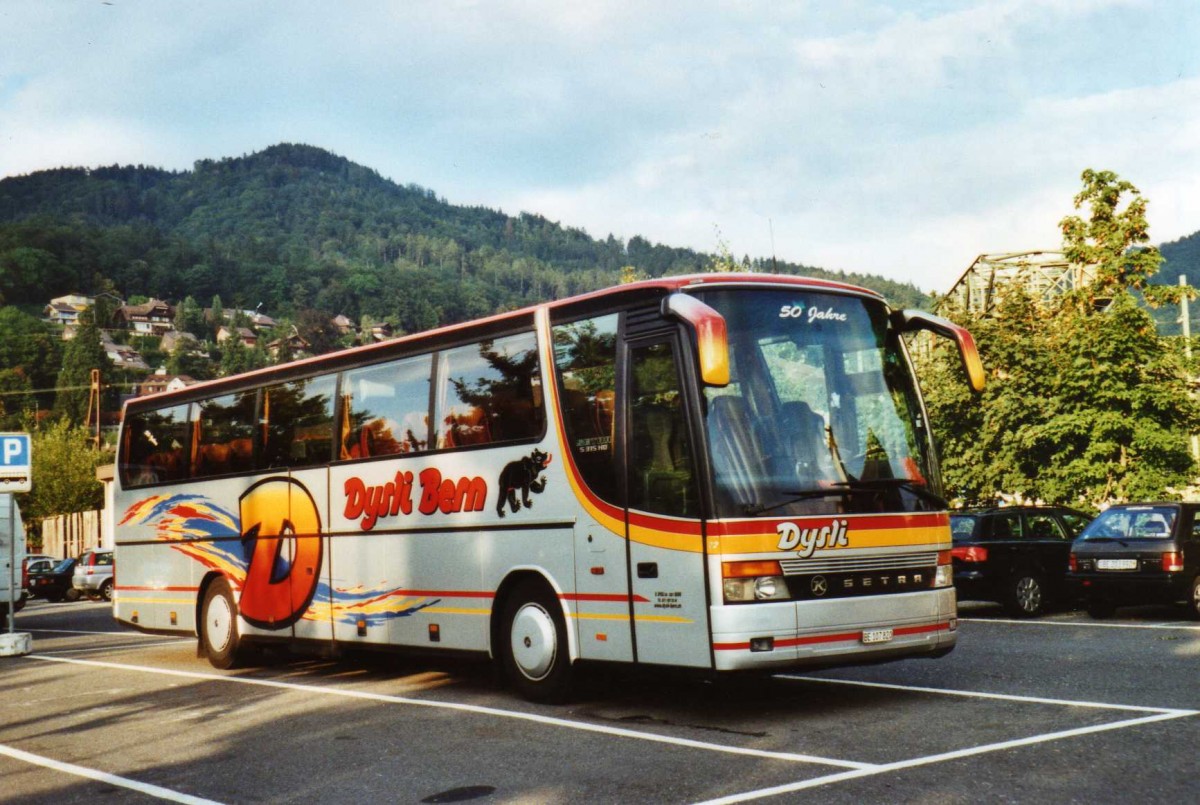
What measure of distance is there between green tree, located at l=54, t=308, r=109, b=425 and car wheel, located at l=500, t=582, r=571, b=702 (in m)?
109

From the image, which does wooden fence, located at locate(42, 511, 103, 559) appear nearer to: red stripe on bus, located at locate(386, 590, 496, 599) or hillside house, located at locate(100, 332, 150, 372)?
red stripe on bus, located at locate(386, 590, 496, 599)

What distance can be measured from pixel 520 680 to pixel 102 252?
587 ft

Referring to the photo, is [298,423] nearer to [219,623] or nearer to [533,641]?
[219,623]

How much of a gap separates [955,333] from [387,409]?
5.50m

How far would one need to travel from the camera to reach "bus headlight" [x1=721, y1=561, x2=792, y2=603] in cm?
877

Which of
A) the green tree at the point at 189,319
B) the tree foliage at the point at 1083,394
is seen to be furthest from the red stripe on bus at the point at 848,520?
the green tree at the point at 189,319

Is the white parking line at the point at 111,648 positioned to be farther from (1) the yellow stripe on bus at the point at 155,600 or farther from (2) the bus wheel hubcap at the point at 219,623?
(2) the bus wheel hubcap at the point at 219,623

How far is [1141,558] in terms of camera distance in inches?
660

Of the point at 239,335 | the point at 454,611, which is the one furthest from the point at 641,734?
the point at 239,335

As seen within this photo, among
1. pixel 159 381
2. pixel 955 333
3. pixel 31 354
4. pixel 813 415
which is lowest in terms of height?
pixel 813 415

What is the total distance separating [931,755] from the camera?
7508 mm

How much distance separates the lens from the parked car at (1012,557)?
17969 mm

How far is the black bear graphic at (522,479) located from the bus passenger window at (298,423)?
3.09 metres

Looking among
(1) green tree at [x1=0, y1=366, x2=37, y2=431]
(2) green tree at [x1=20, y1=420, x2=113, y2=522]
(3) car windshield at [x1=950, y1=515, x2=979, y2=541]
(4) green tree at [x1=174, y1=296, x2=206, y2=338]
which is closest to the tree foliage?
(3) car windshield at [x1=950, y1=515, x2=979, y2=541]
